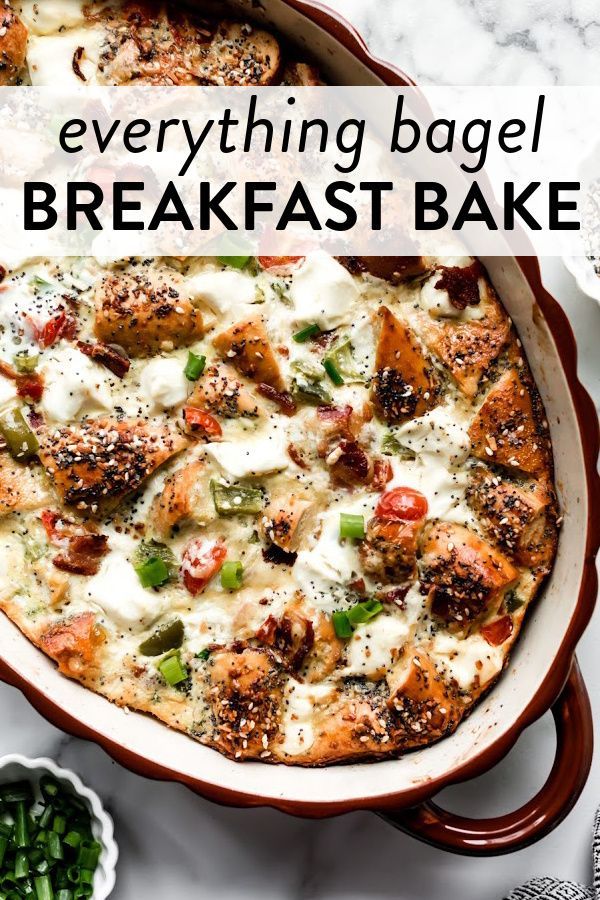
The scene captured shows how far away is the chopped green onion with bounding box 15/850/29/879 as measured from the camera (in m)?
3.71

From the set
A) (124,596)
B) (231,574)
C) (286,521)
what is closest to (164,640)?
(124,596)

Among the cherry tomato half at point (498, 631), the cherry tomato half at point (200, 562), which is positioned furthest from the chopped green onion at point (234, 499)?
the cherry tomato half at point (498, 631)

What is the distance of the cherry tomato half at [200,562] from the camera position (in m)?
3.50

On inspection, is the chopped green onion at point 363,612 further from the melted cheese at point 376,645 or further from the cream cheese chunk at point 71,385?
the cream cheese chunk at point 71,385

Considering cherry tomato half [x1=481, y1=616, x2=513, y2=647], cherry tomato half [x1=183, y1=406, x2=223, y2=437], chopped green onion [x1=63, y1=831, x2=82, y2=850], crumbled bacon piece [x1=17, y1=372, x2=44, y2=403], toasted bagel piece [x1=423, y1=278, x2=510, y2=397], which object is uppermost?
toasted bagel piece [x1=423, y1=278, x2=510, y2=397]

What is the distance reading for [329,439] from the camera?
3.50 meters

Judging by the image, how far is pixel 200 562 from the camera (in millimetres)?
3502

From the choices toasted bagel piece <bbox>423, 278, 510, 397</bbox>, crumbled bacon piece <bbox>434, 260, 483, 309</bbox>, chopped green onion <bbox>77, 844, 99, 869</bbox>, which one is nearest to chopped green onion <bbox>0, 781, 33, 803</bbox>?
chopped green onion <bbox>77, 844, 99, 869</bbox>

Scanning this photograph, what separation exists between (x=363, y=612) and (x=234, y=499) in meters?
0.60

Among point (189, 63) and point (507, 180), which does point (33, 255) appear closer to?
point (189, 63)

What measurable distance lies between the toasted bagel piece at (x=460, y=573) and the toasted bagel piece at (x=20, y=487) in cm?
137

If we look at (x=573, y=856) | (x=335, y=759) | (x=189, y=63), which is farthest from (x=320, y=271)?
(x=573, y=856)

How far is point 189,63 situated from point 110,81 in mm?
286

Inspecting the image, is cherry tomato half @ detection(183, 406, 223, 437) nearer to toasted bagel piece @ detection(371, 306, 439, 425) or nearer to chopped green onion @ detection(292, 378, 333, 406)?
chopped green onion @ detection(292, 378, 333, 406)
